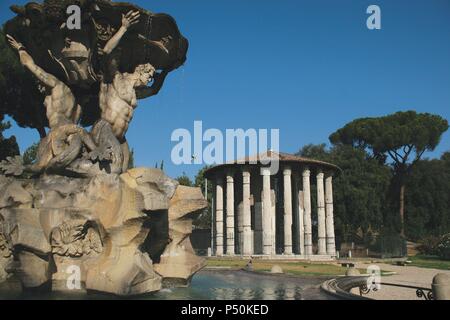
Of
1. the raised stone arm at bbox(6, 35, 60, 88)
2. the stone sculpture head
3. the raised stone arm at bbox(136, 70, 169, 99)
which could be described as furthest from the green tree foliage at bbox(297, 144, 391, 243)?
the raised stone arm at bbox(6, 35, 60, 88)

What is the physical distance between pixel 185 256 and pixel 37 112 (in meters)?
17.7

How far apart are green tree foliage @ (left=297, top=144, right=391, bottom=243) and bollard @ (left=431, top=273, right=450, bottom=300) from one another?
1669 inches

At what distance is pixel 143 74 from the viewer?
38.8ft

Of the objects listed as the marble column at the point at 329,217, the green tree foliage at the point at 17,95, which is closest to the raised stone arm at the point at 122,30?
the green tree foliage at the point at 17,95

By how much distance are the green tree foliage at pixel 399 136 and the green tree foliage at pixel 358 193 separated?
82.3 inches

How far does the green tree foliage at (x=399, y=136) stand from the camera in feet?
173

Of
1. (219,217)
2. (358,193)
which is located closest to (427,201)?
(358,193)

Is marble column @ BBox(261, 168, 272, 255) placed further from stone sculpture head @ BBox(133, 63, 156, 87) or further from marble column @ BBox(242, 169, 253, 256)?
stone sculpture head @ BBox(133, 63, 156, 87)

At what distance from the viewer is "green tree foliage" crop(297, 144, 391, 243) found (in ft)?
166

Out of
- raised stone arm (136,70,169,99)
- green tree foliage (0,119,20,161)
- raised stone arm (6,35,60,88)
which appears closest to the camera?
raised stone arm (6,35,60,88)

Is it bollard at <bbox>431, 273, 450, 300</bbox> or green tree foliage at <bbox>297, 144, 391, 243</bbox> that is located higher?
green tree foliage at <bbox>297, 144, 391, 243</bbox>

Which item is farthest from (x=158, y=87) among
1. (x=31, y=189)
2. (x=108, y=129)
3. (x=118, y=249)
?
(x=118, y=249)

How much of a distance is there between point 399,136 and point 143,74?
154 ft

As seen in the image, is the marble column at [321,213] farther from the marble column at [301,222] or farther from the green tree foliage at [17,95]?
the green tree foliage at [17,95]
